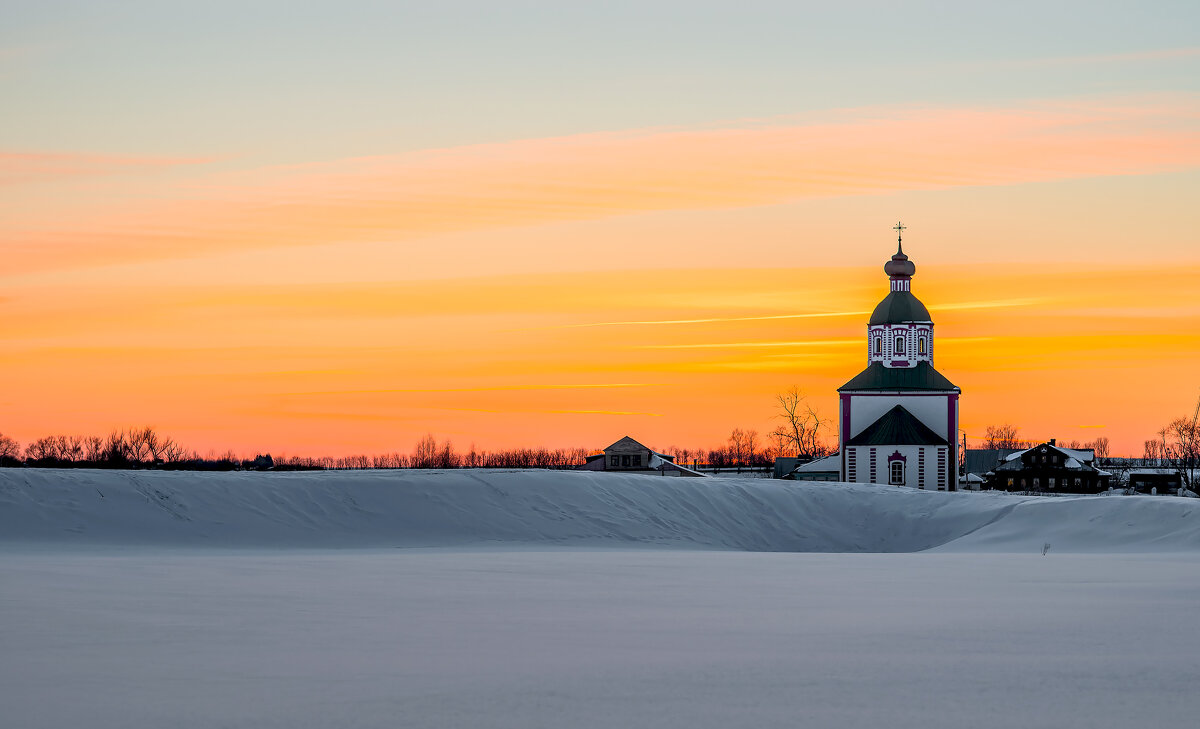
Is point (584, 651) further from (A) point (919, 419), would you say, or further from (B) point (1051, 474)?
(B) point (1051, 474)

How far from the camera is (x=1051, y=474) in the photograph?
108312mm

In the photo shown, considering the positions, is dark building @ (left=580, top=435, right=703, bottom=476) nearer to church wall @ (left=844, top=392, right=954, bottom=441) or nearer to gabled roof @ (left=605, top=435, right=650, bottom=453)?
gabled roof @ (left=605, top=435, right=650, bottom=453)

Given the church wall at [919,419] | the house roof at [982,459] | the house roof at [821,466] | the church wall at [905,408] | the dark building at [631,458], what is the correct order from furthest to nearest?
the house roof at [982,459], the house roof at [821,466], the dark building at [631,458], the church wall at [905,408], the church wall at [919,419]

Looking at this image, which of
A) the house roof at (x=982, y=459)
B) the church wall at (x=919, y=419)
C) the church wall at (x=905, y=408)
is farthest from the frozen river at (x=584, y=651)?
the house roof at (x=982, y=459)

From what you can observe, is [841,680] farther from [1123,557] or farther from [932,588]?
[1123,557]

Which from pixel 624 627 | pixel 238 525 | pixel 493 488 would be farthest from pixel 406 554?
pixel 624 627

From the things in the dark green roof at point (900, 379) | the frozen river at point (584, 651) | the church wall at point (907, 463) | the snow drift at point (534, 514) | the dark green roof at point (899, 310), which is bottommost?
the frozen river at point (584, 651)

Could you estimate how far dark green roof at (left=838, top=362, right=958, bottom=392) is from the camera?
269 ft

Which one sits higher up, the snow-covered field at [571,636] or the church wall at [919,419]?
the church wall at [919,419]

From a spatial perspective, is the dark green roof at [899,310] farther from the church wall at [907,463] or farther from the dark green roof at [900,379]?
the church wall at [907,463]

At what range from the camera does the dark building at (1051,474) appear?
107938mm

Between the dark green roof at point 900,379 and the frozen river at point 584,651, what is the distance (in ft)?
204

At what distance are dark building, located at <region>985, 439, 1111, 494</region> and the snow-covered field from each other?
260 feet

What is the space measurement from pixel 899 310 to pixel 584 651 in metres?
75.0
